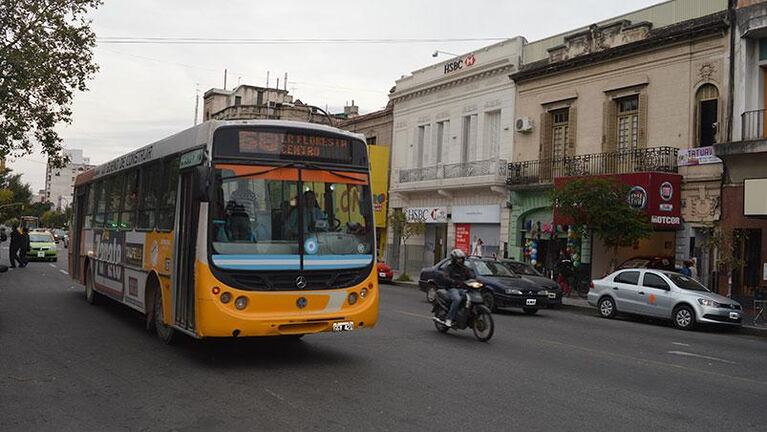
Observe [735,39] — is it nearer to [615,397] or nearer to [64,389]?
[615,397]

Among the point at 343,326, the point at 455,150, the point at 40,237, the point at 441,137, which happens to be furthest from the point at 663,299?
the point at 40,237

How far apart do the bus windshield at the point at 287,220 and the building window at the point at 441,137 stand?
86.3 ft

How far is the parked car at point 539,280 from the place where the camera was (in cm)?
1850

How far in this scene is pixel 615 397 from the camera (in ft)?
25.3

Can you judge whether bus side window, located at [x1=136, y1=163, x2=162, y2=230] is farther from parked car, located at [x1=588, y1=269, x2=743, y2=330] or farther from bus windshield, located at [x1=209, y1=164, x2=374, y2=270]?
parked car, located at [x1=588, y1=269, x2=743, y2=330]

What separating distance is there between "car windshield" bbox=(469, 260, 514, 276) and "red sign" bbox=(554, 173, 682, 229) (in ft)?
19.4

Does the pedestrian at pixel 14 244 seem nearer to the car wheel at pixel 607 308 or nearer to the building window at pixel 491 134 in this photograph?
the building window at pixel 491 134

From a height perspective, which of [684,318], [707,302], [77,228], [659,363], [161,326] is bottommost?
[659,363]

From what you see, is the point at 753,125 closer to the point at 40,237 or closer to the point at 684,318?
the point at 684,318

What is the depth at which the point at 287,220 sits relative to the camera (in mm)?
8773

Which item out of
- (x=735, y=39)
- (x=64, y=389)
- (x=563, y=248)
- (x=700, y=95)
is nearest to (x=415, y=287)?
(x=563, y=248)

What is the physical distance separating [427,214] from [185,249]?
89.9 feet

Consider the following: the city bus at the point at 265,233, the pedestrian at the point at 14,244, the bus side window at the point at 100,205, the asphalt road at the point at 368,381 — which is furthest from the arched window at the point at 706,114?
the pedestrian at the point at 14,244

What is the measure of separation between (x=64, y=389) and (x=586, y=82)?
23.8m
